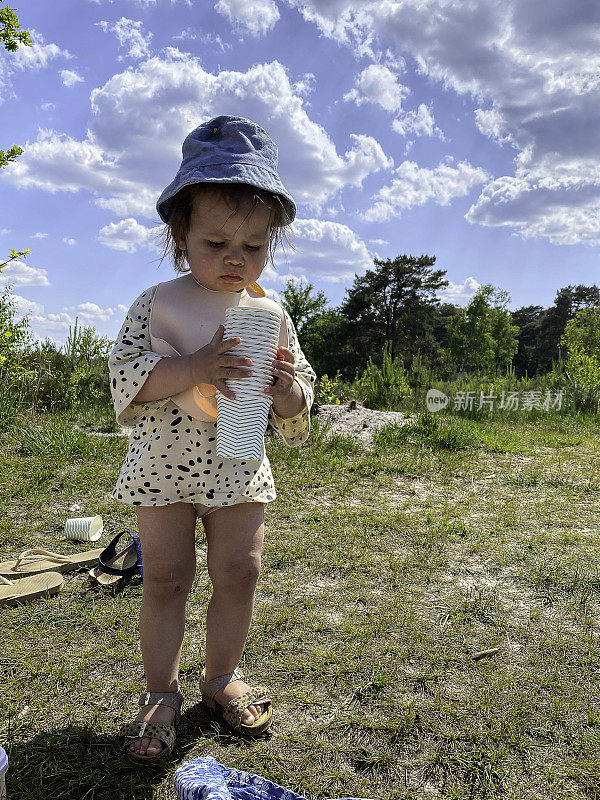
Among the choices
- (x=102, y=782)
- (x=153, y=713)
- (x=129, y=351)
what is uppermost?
(x=129, y=351)

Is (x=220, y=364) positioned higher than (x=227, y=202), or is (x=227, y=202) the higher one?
(x=227, y=202)

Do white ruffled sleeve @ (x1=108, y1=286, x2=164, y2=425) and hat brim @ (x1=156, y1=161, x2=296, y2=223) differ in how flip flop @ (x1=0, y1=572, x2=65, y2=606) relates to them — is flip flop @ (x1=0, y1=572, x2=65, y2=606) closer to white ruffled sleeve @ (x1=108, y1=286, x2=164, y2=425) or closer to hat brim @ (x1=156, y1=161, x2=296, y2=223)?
white ruffled sleeve @ (x1=108, y1=286, x2=164, y2=425)

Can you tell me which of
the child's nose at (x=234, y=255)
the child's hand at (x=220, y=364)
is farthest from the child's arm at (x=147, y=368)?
the child's nose at (x=234, y=255)

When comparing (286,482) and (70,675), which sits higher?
(286,482)

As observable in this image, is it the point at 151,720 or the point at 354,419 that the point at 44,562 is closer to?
the point at 151,720

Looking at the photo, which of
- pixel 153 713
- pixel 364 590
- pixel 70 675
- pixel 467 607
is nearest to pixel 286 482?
pixel 364 590

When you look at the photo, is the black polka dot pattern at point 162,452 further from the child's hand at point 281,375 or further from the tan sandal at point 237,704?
the tan sandal at point 237,704

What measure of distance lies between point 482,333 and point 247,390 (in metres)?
43.1

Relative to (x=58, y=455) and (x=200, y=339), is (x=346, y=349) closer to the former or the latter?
(x=58, y=455)

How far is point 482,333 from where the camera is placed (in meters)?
42.7

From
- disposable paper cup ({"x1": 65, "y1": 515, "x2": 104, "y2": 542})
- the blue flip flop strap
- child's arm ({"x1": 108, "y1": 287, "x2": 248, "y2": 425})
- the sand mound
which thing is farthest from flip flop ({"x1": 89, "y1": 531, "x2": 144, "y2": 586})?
the sand mound

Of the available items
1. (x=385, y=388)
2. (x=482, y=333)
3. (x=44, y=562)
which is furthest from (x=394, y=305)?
(x=44, y=562)

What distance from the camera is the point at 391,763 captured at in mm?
1739

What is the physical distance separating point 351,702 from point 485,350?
4239cm
